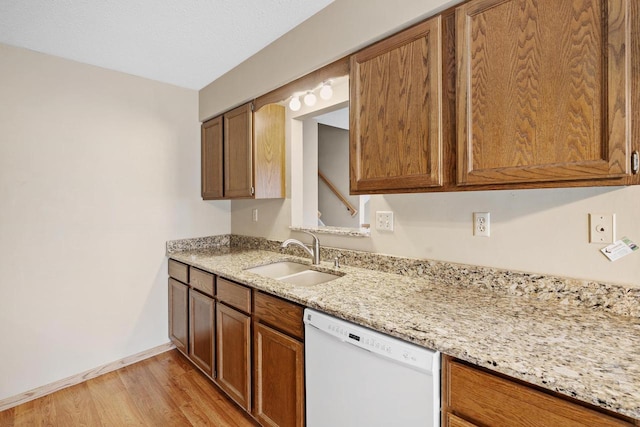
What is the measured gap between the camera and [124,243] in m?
2.48

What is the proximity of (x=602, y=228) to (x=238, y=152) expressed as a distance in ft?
7.00

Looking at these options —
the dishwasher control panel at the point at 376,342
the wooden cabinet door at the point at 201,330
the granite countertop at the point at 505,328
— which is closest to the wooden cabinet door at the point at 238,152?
the wooden cabinet door at the point at 201,330

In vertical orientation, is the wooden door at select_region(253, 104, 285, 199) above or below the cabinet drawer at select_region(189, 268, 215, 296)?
above

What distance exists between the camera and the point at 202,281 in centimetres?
216

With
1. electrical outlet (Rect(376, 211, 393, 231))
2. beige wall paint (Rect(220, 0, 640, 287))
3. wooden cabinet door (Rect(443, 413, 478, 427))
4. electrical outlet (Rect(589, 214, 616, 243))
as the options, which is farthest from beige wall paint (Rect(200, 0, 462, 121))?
wooden cabinet door (Rect(443, 413, 478, 427))

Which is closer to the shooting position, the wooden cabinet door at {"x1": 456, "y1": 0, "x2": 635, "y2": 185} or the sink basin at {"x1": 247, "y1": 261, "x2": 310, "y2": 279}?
the wooden cabinet door at {"x1": 456, "y1": 0, "x2": 635, "y2": 185}

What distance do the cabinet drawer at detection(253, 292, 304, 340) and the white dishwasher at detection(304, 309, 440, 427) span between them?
78 millimetres

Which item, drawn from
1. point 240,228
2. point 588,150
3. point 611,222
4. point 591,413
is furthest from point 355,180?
point 240,228

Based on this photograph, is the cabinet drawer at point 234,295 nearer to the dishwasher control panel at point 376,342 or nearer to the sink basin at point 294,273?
the sink basin at point 294,273

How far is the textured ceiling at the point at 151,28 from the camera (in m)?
1.67

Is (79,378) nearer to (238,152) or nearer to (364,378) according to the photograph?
(238,152)

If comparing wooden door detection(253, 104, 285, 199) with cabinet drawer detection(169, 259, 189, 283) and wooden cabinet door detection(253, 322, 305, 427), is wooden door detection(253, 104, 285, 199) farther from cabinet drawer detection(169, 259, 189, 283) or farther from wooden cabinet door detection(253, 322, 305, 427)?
wooden cabinet door detection(253, 322, 305, 427)

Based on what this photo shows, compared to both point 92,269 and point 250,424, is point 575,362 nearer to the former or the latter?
point 250,424

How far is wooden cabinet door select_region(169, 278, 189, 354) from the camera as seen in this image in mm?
2420
